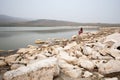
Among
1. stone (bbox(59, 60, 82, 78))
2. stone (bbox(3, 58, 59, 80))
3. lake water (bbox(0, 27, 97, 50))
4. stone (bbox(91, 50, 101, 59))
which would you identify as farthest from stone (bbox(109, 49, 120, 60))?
lake water (bbox(0, 27, 97, 50))

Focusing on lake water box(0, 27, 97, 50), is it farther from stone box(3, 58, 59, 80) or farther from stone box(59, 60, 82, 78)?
stone box(3, 58, 59, 80)

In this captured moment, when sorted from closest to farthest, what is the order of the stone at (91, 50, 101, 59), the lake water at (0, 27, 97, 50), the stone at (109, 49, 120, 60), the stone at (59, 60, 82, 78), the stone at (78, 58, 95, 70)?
the stone at (59, 60, 82, 78)
the stone at (78, 58, 95, 70)
the stone at (109, 49, 120, 60)
the stone at (91, 50, 101, 59)
the lake water at (0, 27, 97, 50)

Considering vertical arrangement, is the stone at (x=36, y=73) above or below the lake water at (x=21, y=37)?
above

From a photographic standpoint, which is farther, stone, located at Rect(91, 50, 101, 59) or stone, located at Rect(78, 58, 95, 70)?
stone, located at Rect(91, 50, 101, 59)

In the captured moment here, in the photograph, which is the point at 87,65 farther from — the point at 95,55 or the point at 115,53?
the point at 115,53

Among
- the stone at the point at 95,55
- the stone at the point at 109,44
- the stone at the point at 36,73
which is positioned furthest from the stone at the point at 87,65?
the stone at the point at 109,44

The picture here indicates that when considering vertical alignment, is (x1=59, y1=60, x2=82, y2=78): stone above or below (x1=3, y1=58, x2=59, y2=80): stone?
below

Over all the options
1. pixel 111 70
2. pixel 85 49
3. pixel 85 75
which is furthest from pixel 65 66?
pixel 85 49

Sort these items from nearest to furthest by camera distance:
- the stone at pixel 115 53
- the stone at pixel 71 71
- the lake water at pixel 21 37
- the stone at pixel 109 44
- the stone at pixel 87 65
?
the stone at pixel 71 71 < the stone at pixel 87 65 < the stone at pixel 115 53 < the stone at pixel 109 44 < the lake water at pixel 21 37

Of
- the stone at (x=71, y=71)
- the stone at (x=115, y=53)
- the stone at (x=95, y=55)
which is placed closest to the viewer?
the stone at (x=71, y=71)

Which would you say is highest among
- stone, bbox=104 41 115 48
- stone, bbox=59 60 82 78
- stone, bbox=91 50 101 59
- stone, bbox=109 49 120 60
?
stone, bbox=104 41 115 48

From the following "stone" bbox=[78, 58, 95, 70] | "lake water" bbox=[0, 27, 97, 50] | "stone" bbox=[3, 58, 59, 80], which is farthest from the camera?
"lake water" bbox=[0, 27, 97, 50]

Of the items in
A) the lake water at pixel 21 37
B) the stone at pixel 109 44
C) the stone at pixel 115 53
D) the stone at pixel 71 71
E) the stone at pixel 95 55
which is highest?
the stone at pixel 109 44

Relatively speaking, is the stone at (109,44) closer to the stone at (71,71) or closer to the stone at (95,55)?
the stone at (95,55)
